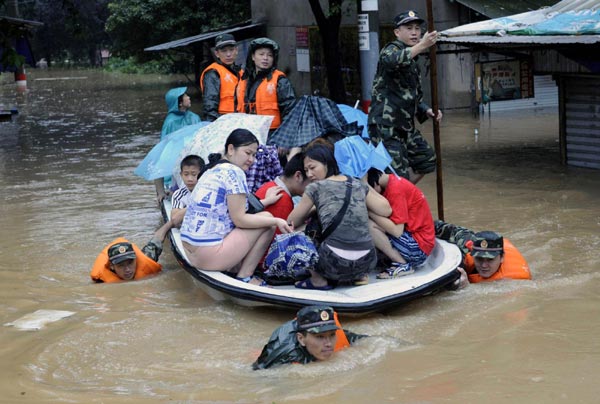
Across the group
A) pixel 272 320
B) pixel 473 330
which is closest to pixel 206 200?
pixel 272 320

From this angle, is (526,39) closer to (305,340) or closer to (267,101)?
(267,101)

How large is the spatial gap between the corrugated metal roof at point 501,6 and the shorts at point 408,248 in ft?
43.0

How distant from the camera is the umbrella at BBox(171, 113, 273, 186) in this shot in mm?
8695

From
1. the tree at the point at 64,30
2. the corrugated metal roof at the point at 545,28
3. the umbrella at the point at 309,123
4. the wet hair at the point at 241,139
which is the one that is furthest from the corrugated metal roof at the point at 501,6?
the tree at the point at 64,30

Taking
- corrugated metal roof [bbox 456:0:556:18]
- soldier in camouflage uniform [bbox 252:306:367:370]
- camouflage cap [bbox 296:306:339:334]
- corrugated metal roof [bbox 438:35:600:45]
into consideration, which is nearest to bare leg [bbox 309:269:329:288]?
soldier in camouflage uniform [bbox 252:306:367:370]

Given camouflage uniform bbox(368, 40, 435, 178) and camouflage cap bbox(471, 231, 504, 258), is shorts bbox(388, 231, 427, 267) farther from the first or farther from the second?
camouflage uniform bbox(368, 40, 435, 178)

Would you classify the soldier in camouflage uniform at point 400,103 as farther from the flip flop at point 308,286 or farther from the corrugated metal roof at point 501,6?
the corrugated metal roof at point 501,6

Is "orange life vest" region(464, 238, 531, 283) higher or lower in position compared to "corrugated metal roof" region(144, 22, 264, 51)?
lower

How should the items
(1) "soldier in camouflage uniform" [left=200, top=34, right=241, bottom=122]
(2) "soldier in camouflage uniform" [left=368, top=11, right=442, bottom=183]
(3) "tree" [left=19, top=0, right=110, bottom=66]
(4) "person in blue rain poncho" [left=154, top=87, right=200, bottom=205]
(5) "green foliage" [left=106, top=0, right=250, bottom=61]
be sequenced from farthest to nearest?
(3) "tree" [left=19, top=0, right=110, bottom=66] < (5) "green foliage" [left=106, top=0, right=250, bottom=61] < (4) "person in blue rain poncho" [left=154, top=87, right=200, bottom=205] < (1) "soldier in camouflage uniform" [left=200, top=34, right=241, bottom=122] < (2) "soldier in camouflage uniform" [left=368, top=11, right=442, bottom=183]

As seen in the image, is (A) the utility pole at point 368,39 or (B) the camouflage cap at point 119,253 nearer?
(B) the camouflage cap at point 119,253

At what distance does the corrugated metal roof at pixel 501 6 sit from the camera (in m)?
19.6

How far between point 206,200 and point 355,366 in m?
1.88

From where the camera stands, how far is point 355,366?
19.2 ft

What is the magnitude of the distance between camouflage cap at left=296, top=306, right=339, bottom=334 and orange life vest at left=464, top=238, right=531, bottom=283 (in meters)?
2.23
